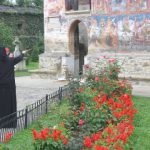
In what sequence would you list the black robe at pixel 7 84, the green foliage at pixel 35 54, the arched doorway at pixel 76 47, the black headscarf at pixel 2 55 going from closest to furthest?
1. the black headscarf at pixel 2 55
2. the black robe at pixel 7 84
3. the arched doorway at pixel 76 47
4. the green foliage at pixel 35 54

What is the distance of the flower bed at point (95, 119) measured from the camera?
249 inches

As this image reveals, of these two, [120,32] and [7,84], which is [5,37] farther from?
[7,84]

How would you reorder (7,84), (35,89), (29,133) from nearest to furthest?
(29,133) < (7,84) < (35,89)

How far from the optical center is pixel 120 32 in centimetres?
1748

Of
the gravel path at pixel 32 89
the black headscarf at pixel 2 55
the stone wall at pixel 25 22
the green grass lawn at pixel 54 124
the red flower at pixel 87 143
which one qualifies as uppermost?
the stone wall at pixel 25 22

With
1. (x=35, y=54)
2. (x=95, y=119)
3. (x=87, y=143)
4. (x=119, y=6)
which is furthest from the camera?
(x=35, y=54)

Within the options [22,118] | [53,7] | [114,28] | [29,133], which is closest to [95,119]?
[29,133]

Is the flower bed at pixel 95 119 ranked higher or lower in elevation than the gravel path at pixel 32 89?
higher

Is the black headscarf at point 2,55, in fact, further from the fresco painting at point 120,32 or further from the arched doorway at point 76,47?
the arched doorway at point 76,47

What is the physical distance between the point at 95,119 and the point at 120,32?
31.8 ft

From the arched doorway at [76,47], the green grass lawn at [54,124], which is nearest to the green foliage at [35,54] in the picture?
the arched doorway at [76,47]

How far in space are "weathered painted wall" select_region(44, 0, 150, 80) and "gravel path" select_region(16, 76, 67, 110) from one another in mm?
2066

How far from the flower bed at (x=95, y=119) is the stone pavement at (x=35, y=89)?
202cm

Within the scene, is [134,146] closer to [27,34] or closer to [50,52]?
[50,52]
